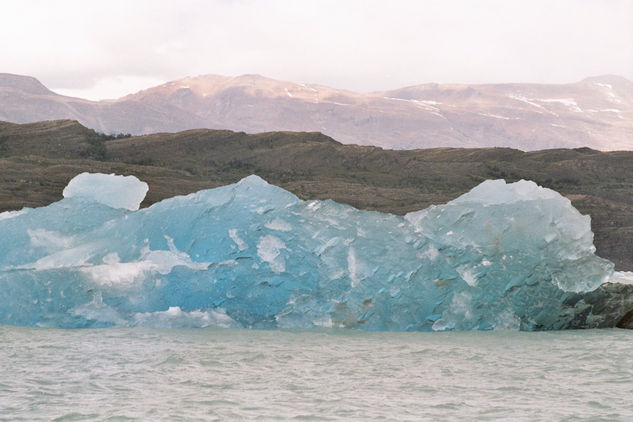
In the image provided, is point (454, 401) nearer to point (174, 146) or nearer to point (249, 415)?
point (249, 415)

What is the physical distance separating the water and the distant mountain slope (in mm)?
25347

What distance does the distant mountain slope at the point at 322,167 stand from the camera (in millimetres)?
39188

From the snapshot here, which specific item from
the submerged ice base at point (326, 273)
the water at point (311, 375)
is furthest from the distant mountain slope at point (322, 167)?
the water at point (311, 375)

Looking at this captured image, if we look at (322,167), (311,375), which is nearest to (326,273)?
(311,375)

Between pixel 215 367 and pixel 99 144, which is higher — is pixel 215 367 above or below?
below

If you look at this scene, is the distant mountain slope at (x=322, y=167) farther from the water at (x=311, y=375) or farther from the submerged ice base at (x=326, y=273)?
the water at (x=311, y=375)

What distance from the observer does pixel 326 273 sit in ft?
36.8

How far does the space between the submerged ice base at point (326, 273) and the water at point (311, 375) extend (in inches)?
14.4

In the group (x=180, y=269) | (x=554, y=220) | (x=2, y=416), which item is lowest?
(x=2, y=416)

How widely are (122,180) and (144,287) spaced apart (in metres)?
2.67

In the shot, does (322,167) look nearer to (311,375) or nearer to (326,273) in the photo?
(326,273)

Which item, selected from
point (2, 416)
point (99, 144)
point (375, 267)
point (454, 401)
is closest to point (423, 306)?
point (375, 267)

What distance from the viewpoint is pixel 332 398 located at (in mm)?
7359

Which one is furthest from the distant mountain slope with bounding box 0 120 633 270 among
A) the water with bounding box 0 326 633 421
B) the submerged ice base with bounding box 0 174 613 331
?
the water with bounding box 0 326 633 421
